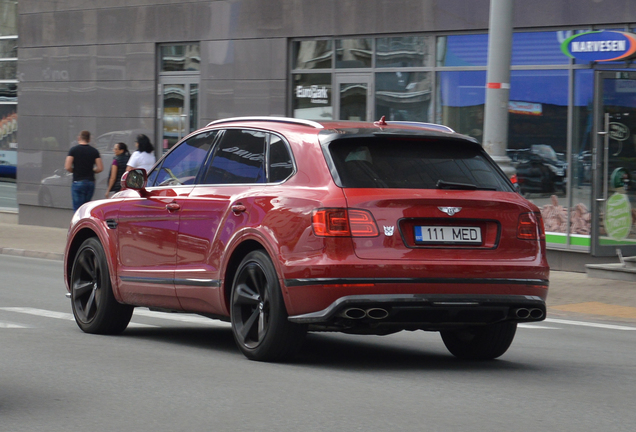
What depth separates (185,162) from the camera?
8.87 meters

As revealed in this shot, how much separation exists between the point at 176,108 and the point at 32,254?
214 inches

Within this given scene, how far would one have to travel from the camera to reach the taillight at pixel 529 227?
300 inches

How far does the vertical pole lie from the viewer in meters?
13.4

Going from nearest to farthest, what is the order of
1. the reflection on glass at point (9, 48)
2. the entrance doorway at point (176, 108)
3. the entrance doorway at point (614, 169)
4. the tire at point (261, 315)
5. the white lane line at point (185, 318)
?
the tire at point (261, 315) → the white lane line at point (185, 318) → the entrance doorway at point (614, 169) → the entrance doorway at point (176, 108) → the reflection on glass at point (9, 48)

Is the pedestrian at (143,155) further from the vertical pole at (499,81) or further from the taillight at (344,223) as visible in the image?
the taillight at (344,223)

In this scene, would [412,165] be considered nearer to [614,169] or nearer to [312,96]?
[614,169]

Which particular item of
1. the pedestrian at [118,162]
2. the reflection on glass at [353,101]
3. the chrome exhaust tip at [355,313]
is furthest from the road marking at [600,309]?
the pedestrian at [118,162]

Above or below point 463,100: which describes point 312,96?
above

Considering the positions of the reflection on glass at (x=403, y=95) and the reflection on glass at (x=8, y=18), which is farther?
the reflection on glass at (x=8, y=18)

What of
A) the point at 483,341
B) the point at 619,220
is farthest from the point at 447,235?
the point at 619,220

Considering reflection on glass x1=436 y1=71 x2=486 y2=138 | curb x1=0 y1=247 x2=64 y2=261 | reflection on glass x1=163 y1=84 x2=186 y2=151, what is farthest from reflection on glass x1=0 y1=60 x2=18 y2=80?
reflection on glass x1=436 y1=71 x2=486 y2=138

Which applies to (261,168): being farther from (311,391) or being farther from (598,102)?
(598,102)

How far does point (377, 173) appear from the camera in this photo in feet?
24.6

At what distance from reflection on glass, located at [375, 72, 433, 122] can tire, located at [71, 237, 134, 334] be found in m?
10.5
